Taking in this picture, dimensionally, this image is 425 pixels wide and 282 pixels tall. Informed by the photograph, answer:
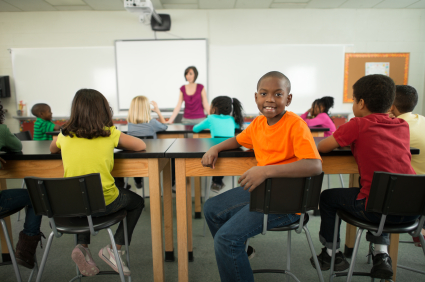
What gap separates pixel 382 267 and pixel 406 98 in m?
1.09

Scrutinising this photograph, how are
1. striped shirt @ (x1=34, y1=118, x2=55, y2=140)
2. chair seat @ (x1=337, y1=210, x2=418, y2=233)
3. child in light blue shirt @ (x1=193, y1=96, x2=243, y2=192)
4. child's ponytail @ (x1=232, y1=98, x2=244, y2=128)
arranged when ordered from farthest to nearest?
striped shirt @ (x1=34, y1=118, x2=55, y2=140) < child's ponytail @ (x1=232, y1=98, x2=244, y2=128) < child in light blue shirt @ (x1=193, y1=96, x2=243, y2=192) < chair seat @ (x1=337, y1=210, x2=418, y2=233)

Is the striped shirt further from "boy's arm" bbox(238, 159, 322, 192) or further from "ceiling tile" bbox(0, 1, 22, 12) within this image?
"boy's arm" bbox(238, 159, 322, 192)

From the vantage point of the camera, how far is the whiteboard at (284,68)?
5.17 m

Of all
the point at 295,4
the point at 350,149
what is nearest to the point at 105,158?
the point at 350,149

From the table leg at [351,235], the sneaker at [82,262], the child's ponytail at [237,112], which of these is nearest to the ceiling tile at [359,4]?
the child's ponytail at [237,112]

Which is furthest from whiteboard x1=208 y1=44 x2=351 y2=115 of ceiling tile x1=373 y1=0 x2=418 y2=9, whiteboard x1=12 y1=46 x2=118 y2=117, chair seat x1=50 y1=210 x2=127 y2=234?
chair seat x1=50 y1=210 x2=127 y2=234

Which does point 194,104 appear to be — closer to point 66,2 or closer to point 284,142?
point 66,2

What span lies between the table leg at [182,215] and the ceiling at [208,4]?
14.0ft

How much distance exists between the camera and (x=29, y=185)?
1104 millimetres

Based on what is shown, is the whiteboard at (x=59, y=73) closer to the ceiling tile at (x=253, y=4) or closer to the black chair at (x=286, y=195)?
the ceiling tile at (x=253, y=4)

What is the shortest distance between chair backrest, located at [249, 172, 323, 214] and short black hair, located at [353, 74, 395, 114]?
1.78ft

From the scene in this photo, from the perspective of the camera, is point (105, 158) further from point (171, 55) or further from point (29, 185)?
point (171, 55)

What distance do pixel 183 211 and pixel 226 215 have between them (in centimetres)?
26

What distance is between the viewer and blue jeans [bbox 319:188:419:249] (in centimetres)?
120
